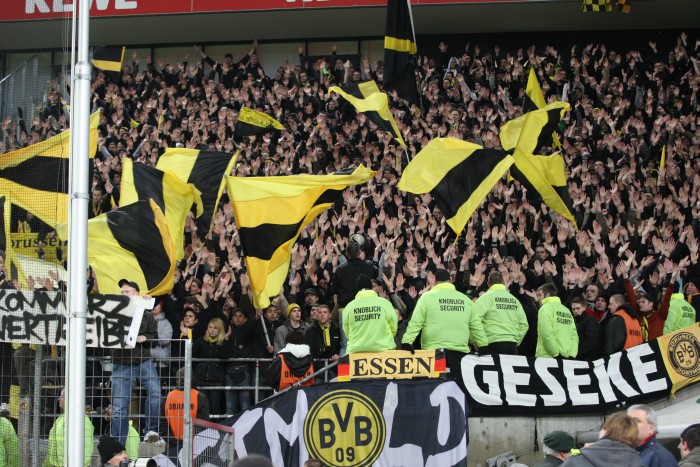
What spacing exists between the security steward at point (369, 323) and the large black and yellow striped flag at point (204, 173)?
3.96 meters

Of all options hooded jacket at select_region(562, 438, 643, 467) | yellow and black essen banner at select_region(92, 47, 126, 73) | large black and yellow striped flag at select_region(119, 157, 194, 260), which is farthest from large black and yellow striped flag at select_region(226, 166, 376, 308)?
yellow and black essen banner at select_region(92, 47, 126, 73)

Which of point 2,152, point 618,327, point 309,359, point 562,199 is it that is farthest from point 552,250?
point 2,152

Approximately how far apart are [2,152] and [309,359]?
412cm

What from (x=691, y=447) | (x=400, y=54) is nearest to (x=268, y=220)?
(x=400, y=54)

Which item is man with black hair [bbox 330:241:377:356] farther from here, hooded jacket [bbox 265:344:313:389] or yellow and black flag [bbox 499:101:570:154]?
yellow and black flag [bbox 499:101:570:154]

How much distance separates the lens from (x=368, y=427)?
1259 cm

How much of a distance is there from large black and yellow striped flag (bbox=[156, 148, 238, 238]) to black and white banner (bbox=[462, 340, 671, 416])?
15.3 ft

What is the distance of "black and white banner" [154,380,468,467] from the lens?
12.5 meters

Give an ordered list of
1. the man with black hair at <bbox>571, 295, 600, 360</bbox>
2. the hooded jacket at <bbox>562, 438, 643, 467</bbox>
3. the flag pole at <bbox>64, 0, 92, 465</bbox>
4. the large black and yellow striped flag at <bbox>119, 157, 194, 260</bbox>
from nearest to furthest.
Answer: the hooded jacket at <bbox>562, 438, 643, 467</bbox>, the flag pole at <bbox>64, 0, 92, 465</bbox>, the man with black hair at <bbox>571, 295, 600, 360</bbox>, the large black and yellow striped flag at <bbox>119, 157, 194, 260</bbox>

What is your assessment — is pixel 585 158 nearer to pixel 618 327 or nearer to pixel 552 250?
pixel 552 250

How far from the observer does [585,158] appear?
832 inches

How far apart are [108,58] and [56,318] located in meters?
20.4

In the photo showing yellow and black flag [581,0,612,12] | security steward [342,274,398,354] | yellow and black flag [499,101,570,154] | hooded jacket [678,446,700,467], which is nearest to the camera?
hooded jacket [678,446,700,467]

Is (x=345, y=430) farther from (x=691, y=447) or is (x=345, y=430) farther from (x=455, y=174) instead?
(x=691, y=447)
